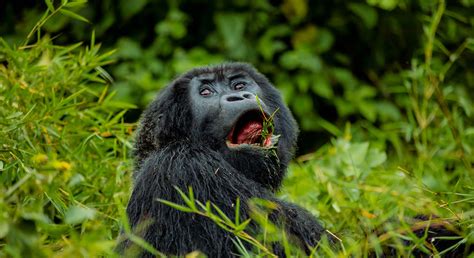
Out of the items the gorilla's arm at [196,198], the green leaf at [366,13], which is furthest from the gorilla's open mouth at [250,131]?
the green leaf at [366,13]

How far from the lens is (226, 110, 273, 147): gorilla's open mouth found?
3.17 meters

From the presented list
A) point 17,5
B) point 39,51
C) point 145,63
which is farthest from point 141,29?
point 39,51

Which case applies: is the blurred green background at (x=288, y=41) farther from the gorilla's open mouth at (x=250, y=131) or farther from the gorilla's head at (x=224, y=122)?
the gorilla's open mouth at (x=250, y=131)

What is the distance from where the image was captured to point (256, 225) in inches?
109

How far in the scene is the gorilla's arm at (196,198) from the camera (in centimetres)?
273

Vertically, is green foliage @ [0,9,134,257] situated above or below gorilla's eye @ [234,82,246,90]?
below

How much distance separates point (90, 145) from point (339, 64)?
11.8 ft

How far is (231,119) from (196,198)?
45cm

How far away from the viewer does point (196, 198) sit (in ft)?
9.23

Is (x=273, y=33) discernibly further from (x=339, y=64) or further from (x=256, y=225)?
(x=256, y=225)

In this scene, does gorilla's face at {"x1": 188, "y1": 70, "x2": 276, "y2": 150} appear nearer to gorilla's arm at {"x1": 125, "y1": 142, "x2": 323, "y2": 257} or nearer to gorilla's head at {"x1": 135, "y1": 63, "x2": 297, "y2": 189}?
gorilla's head at {"x1": 135, "y1": 63, "x2": 297, "y2": 189}

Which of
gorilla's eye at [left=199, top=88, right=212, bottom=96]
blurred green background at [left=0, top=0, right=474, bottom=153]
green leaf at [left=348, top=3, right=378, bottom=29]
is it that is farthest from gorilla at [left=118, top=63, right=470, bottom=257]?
green leaf at [left=348, top=3, right=378, bottom=29]

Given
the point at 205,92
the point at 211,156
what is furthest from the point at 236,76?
the point at 211,156

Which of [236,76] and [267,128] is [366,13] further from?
[267,128]
